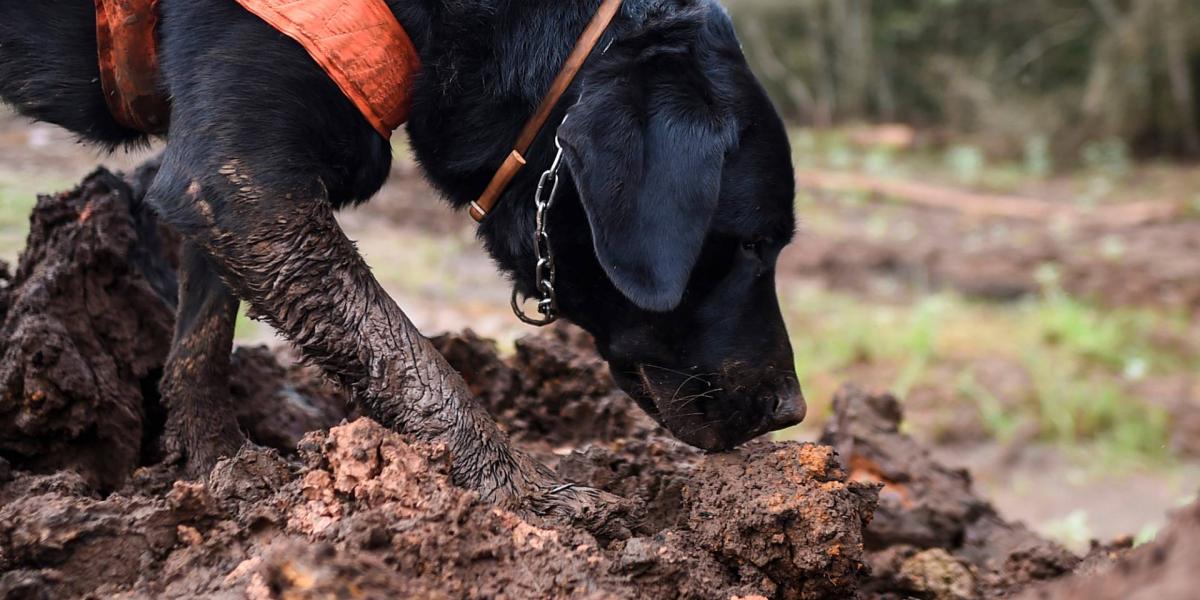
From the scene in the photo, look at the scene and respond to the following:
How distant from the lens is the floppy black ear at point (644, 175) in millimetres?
2645

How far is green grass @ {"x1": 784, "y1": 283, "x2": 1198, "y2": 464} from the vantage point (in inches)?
252

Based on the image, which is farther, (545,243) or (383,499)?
(545,243)

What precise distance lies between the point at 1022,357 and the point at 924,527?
13.0ft

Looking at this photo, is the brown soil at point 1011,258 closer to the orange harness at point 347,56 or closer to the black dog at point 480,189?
the black dog at point 480,189

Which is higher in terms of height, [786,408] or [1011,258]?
[786,408]

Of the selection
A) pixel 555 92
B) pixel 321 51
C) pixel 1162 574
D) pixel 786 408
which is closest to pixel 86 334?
pixel 321 51

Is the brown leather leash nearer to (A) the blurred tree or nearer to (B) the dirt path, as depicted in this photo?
(B) the dirt path

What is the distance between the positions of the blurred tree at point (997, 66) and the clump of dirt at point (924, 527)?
39.5ft

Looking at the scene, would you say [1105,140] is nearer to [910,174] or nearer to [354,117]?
[910,174]

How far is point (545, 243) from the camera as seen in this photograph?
2924 mm

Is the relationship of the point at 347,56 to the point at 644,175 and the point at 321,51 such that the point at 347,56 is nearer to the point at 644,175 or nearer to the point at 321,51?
the point at 321,51

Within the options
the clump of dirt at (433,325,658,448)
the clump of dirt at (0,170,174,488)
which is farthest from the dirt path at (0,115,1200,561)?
the clump of dirt at (433,325,658,448)

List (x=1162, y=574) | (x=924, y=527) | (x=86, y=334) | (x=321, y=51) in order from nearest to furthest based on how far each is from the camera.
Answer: (x=1162, y=574) < (x=321, y=51) < (x=86, y=334) < (x=924, y=527)

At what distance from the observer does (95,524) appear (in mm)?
2301
